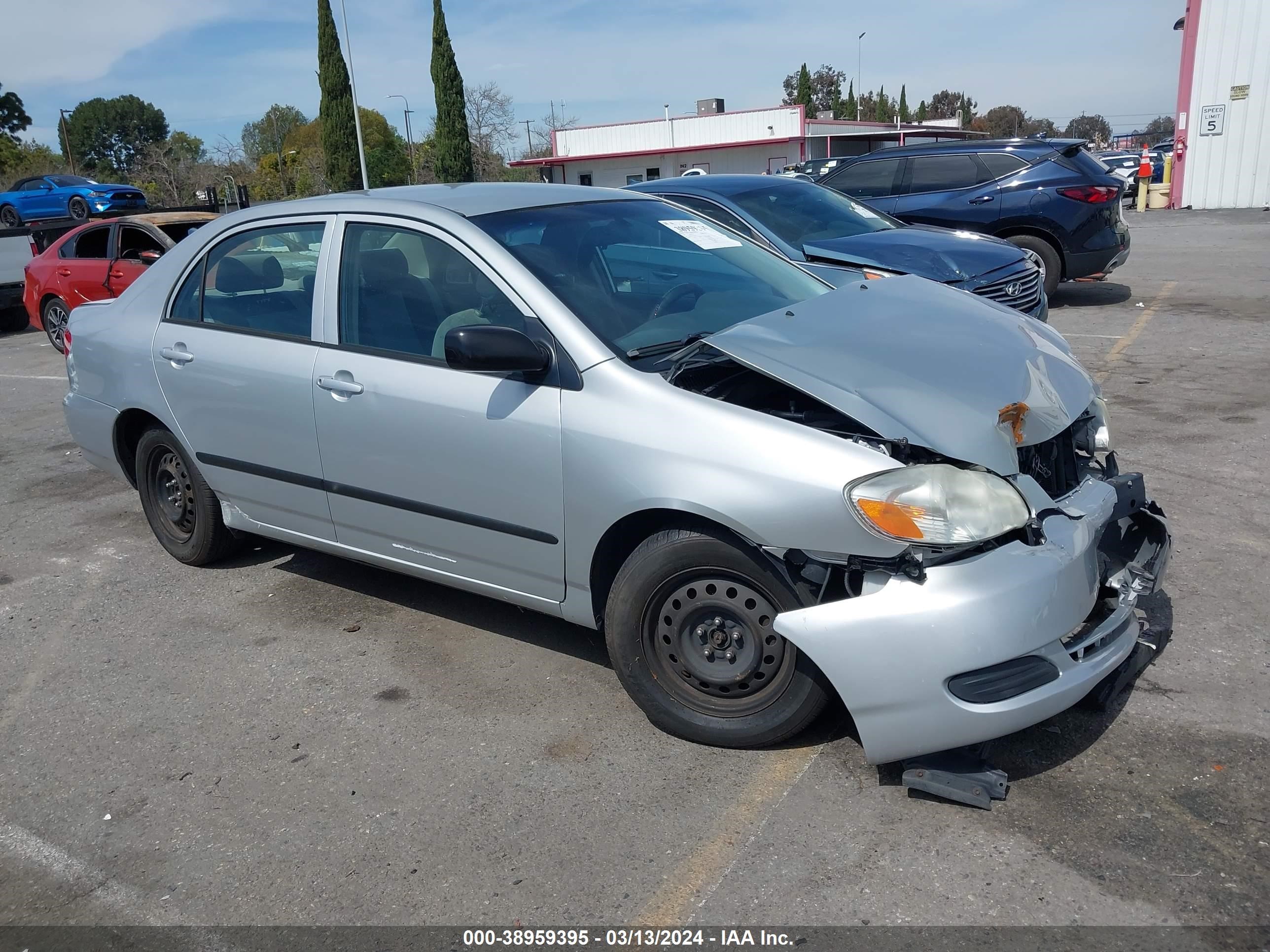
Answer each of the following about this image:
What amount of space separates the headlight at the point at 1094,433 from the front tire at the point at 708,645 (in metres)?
1.42

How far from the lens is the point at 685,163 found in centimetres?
5609

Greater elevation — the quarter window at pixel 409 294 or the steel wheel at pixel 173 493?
the quarter window at pixel 409 294

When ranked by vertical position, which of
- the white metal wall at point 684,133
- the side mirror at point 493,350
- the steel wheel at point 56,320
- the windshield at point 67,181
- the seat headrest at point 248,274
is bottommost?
the steel wheel at point 56,320

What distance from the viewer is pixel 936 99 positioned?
110 metres

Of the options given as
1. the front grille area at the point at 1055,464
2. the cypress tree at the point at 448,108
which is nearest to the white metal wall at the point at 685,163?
the cypress tree at the point at 448,108

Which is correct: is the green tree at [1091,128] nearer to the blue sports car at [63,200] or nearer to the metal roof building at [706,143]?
the metal roof building at [706,143]

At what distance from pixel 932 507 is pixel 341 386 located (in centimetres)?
226

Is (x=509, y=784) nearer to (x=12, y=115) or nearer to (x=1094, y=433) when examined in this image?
(x=1094, y=433)

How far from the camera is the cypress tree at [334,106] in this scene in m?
38.9

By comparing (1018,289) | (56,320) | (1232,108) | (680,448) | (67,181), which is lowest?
(56,320)

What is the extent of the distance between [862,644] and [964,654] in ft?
0.86

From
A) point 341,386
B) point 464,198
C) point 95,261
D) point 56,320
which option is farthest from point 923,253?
point 56,320

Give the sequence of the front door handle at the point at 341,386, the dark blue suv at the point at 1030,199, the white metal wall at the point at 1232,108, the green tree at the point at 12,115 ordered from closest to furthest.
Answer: the front door handle at the point at 341,386 < the dark blue suv at the point at 1030,199 < the white metal wall at the point at 1232,108 < the green tree at the point at 12,115

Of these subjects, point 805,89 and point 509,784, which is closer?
point 509,784
